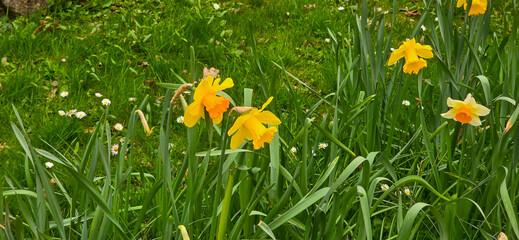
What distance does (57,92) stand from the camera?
10.4 ft

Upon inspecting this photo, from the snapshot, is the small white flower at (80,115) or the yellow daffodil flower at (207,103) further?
the small white flower at (80,115)

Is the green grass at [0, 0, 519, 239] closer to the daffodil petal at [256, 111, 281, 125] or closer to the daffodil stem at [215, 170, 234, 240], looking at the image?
the daffodil stem at [215, 170, 234, 240]

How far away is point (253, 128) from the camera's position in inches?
54.5

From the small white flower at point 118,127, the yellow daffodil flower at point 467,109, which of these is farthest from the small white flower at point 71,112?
the yellow daffodil flower at point 467,109

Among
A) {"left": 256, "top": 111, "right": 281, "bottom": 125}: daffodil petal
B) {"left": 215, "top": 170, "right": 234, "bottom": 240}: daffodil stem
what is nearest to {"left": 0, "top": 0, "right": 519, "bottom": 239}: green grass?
{"left": 215, "top": 170, "right": 234, "bottom": 240}: daffodil stem

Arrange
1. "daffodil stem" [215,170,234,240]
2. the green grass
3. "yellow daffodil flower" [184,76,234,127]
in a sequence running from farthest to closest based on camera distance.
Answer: the green grass < "daffodil stem" [215,170,234,240] < "yellow daffodil flower" [184,76,234,127]

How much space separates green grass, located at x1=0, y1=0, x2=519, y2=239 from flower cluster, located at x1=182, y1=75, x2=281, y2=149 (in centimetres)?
5

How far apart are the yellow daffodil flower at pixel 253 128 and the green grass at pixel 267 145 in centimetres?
5

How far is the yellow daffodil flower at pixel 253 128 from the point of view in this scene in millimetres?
1383

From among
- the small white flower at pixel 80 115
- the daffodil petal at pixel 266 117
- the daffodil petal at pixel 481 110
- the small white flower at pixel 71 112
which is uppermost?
the daffodil petal at pixel 266 117

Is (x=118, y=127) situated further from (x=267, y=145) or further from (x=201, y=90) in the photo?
(x=201, y=90)

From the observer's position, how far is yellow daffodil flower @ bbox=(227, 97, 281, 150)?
138 cm

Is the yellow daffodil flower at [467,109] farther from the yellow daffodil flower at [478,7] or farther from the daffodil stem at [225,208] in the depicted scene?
the daffodil stem at [225,208]

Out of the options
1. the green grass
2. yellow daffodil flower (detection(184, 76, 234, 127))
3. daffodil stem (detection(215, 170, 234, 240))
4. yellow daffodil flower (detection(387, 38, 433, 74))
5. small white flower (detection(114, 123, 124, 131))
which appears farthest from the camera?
small white flower (detection(114, 123, 124, 131))
